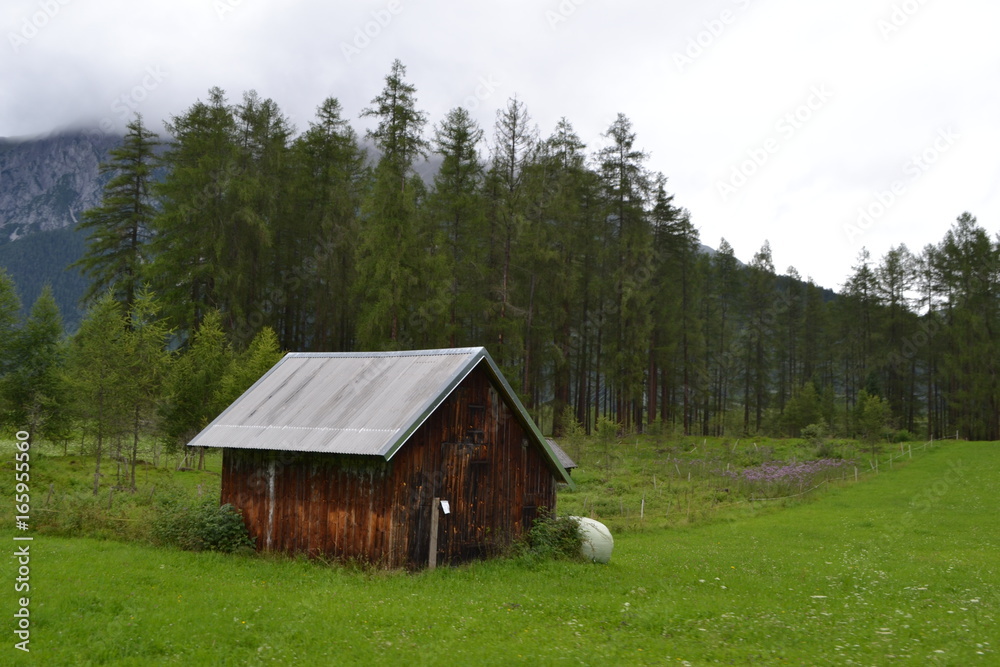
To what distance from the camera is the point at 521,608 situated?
1355 centimetres

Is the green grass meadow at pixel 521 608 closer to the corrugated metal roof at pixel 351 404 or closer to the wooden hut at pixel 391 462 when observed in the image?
the wooden hut at pixel 391 462

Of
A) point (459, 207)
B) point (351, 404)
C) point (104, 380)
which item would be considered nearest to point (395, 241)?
point (459, 207)

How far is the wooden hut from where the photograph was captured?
16500 mm

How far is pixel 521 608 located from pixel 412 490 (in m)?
4.29

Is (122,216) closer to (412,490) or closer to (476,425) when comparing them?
(476,425)

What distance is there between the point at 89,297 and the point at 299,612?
127ft

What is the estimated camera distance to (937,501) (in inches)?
1254

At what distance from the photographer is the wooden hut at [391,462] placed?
1650 cm

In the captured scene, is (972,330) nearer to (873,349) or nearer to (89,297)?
(873,349)

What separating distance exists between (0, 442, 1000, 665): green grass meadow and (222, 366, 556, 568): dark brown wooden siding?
702 mm

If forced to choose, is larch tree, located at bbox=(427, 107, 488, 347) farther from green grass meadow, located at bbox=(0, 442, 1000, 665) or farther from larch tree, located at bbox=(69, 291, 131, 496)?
green grass meadow, located at bbox=(0, 442, 1000, 665)

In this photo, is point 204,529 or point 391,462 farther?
point 204,529

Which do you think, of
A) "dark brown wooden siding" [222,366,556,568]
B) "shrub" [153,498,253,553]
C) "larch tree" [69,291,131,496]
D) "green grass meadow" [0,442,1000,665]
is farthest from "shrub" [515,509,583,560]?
"larch tree" [69,291,131,496]

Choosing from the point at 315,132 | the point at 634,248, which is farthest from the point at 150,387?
the point at 634,248
